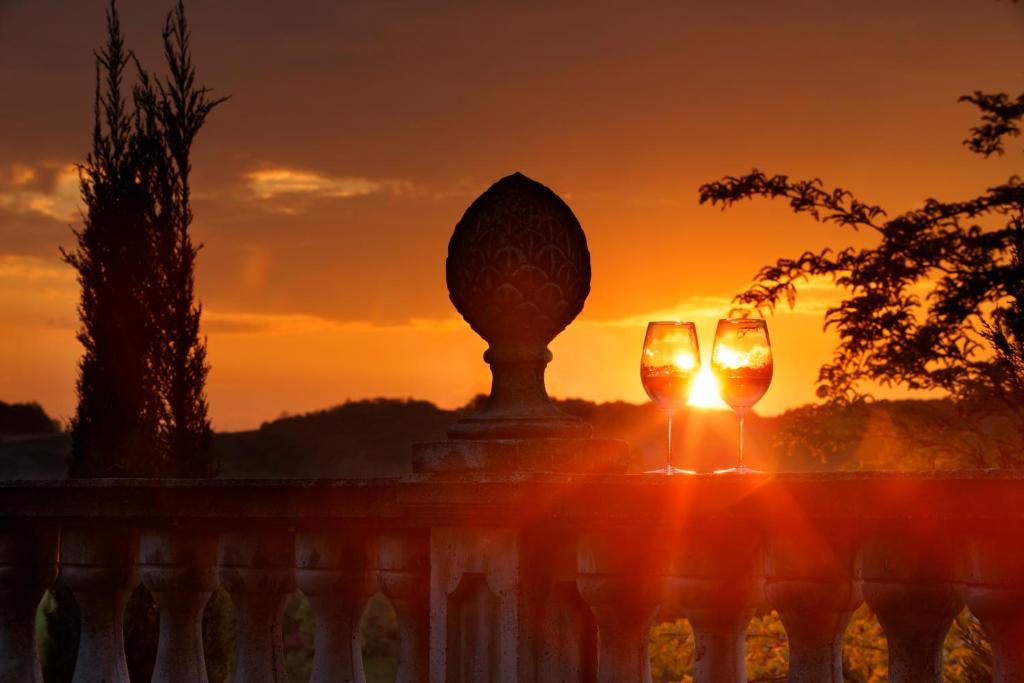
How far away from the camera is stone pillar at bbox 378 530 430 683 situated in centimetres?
396

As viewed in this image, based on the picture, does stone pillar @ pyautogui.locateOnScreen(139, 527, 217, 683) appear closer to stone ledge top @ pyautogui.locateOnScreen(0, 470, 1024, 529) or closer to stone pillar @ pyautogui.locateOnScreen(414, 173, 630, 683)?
stone ledge top @ pyautogui.locateOnScreen(0, 470, 1024, 529)

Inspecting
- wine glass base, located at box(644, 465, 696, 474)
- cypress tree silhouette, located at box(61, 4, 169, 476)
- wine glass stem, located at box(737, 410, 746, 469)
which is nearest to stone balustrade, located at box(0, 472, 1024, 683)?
wine glass base, located at box(644, 465, 696, 474)

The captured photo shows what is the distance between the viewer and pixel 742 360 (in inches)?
145

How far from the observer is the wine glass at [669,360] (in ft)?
12.3

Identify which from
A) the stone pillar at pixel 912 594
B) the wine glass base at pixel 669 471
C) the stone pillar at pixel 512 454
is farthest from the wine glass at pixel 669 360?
the stone pillar at pixel 912 594

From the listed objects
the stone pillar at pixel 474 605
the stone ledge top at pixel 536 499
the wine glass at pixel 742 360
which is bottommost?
the stone pillar at pixel 474 605

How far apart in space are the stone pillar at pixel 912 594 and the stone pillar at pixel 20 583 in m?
2.88

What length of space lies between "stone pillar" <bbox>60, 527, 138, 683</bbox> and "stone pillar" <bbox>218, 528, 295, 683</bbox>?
0.45m

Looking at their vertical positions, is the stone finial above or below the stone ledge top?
above

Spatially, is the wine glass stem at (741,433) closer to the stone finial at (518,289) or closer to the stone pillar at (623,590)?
the stone pillar at (623,590)

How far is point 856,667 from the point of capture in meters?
10.2

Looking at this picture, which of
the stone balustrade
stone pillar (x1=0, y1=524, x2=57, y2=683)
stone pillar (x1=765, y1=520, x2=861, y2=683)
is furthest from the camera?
stone pillar (x1=0, y1=524, x2=57, y2=683)

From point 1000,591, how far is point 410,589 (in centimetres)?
171

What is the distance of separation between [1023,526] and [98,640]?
3034 mm
